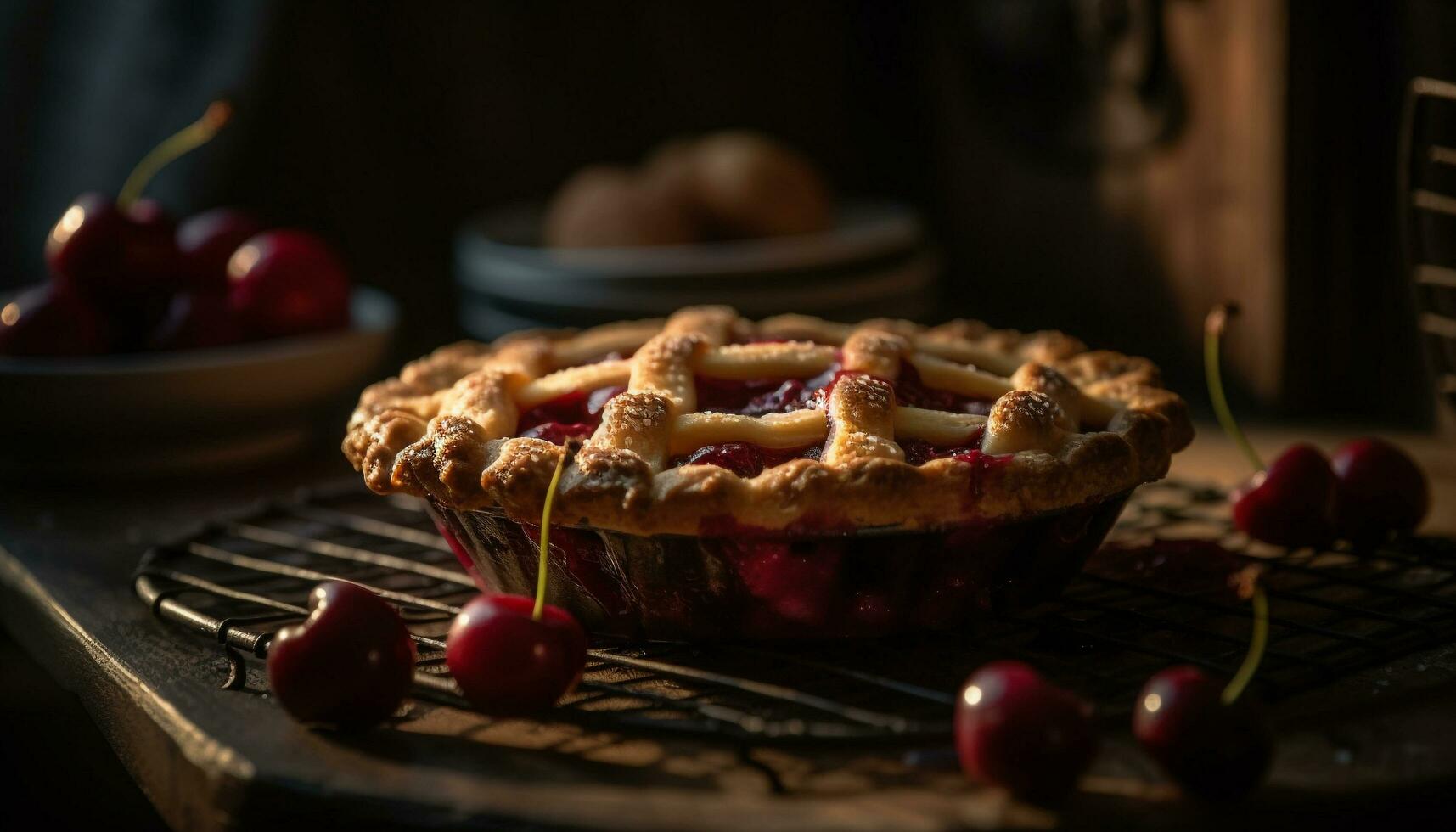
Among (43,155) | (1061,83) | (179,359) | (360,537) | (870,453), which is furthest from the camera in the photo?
(43,155)

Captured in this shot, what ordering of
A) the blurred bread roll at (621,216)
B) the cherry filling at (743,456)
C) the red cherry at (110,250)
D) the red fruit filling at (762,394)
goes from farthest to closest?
the blurred bread roll at (621,216), the red cherry at (110,250), the red fruit filling at (762,394), the cherry filling at (743,456)

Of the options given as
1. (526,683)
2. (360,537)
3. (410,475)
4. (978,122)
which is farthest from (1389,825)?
(978,122)

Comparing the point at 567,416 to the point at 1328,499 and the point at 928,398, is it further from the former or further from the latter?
the point at 1328,499

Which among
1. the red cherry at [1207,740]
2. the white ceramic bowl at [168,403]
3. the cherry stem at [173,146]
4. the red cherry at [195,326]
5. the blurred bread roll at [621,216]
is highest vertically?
the cherry stem at [173,146]

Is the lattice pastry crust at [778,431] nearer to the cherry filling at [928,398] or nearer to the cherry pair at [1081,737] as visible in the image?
the cherry filling at [928,398]

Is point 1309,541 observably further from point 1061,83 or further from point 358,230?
point 358,230

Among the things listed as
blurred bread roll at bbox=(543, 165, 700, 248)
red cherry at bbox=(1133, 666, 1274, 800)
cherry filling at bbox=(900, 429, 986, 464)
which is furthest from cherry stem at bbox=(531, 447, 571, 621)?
blurred bread roll at bbox=(543, 165, 700, 248)

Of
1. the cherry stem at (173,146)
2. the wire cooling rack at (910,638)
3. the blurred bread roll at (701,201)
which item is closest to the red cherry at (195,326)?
the cherry stem at (173,146)

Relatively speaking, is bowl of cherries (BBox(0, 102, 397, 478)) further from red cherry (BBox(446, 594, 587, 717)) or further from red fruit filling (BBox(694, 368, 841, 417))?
red cherry (BBox(446, 594, 587, 717))
